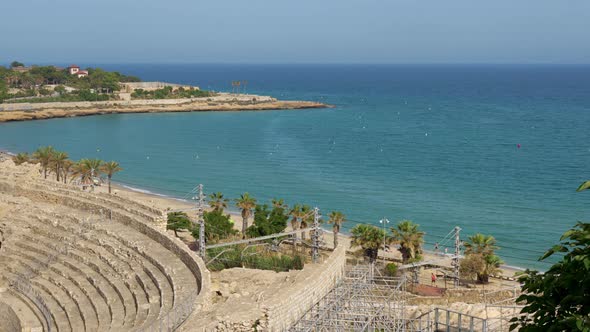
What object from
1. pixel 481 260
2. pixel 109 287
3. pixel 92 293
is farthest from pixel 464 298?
pixel 92 293

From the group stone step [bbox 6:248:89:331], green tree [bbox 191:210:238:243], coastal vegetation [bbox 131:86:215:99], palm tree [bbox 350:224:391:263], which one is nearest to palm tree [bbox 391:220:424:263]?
palm tree [bbox 350:224:391:263]

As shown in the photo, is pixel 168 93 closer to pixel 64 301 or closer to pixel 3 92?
pixel 3 92

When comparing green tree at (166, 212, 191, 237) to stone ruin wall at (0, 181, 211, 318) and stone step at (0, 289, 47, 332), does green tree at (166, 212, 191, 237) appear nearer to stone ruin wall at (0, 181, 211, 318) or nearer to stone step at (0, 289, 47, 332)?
stone ruin wall at (0, 181, 211, 318)

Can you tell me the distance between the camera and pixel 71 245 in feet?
86.3

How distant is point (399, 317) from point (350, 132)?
84.6m

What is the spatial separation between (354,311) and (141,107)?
119646 mm

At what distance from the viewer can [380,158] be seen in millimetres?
79250

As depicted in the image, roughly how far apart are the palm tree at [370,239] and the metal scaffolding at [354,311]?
13.4 meters

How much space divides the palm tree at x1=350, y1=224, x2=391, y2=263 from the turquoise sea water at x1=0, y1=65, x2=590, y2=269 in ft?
36.2

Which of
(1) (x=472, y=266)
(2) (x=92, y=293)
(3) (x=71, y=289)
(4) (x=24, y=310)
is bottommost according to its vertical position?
(1) (x=472, y=266)

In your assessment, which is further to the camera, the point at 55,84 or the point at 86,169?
the point at 55,84

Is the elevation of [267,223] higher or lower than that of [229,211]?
higher

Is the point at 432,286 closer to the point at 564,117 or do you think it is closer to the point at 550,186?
the point at 550,186

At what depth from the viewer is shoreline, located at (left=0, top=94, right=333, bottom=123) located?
386 ft
